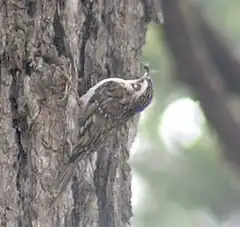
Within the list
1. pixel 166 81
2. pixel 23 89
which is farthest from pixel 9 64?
pixel 166 81

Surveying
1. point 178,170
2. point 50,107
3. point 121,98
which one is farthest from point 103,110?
point 178,170

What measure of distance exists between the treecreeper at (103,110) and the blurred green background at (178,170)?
37.8 inches

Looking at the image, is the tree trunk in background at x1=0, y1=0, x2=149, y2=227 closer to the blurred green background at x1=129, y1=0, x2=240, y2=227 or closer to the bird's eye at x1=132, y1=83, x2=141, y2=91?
the bird's eye at x1=132, y1=83, x2=141, y2=91

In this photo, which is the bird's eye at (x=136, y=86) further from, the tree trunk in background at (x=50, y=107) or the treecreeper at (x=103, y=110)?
the tree trunk in background at (x=50, y=107)

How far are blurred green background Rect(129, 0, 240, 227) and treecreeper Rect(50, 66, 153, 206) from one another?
960 mm

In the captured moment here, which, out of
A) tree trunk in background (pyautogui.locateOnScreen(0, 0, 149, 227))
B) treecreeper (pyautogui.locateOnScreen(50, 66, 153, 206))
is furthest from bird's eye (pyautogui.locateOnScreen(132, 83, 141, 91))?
tree trunk in background (pyautogui.locateOnScreen(0, 0, 149, 227))

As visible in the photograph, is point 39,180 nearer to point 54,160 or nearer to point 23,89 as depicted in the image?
point 54,160

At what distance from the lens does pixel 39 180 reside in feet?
4.98

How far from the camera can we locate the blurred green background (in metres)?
3.03

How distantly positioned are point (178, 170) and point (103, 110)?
1778mm

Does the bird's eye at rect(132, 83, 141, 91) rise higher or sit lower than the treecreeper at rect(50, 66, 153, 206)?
higher

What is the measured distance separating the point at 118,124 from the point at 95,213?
0.66ft

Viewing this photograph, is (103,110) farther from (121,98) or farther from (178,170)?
(178,170)

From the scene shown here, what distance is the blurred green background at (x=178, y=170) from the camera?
3025mm
